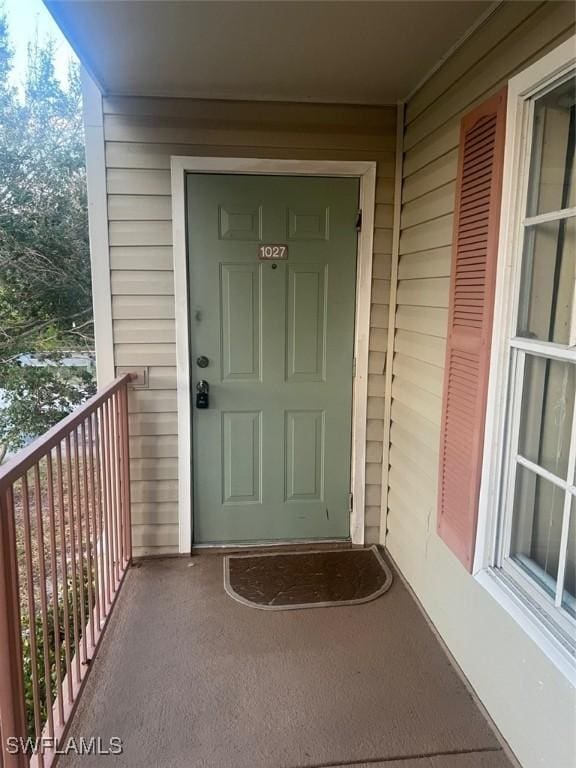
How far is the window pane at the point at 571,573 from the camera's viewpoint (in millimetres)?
1360

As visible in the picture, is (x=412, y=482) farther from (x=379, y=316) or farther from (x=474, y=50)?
(x=474, y=50)

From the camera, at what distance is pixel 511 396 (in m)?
1.62

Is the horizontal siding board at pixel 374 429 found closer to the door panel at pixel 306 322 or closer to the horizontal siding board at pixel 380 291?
the door panel at pixel 306 322

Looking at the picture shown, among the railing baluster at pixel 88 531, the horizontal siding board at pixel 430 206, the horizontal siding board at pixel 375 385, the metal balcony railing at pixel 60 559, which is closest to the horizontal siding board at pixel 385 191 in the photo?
the horizontal siding board at pixel 430 206

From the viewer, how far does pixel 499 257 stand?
161cm

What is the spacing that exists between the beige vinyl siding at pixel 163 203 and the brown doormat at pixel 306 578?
0.48 metres

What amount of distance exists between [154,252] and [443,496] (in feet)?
5.86

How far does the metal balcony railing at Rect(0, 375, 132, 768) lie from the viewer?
1180 millimetres

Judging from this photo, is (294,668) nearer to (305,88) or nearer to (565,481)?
(565,481)

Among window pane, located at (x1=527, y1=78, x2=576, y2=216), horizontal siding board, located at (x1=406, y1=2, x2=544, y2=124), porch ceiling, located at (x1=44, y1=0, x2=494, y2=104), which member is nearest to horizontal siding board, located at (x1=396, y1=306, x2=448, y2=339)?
window pane, located at (x1=527, y1=78, x2=576, y2=216)

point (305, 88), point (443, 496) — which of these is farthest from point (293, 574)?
point (305, 88)

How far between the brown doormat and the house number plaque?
1592mm

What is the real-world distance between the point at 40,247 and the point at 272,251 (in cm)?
350

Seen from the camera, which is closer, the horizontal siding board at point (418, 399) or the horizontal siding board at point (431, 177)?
the horizontal siding board at point (431, 177)
